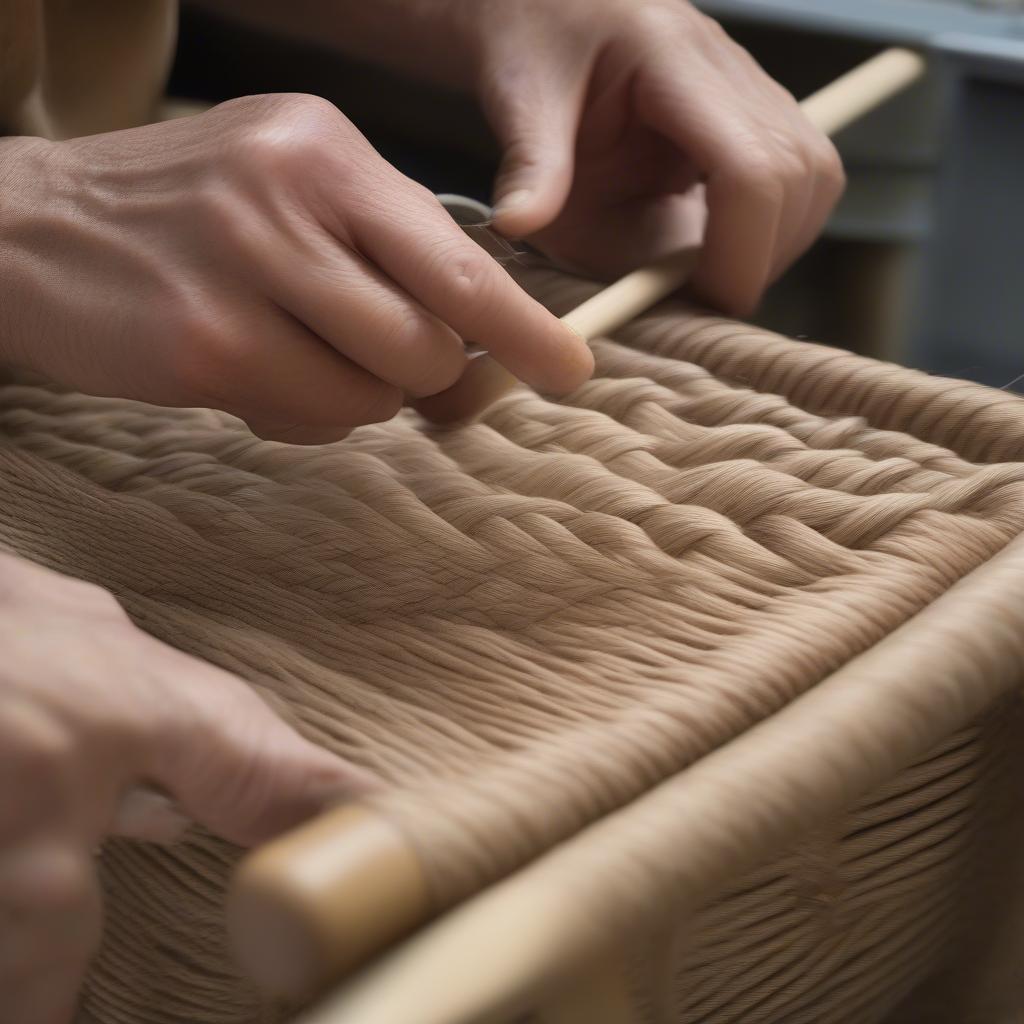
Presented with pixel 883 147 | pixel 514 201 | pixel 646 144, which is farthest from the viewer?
pixel 883 147

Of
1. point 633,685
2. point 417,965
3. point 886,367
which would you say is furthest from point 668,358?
point 417,965

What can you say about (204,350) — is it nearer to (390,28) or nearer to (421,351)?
(421,351)

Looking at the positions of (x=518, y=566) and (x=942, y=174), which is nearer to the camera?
(x=518, y=566)

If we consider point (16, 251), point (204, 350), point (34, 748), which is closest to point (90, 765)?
point (34, 748)

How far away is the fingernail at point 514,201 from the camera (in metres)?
0.57

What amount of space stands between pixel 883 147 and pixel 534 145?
2.02ft

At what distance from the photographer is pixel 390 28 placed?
2.54 feet

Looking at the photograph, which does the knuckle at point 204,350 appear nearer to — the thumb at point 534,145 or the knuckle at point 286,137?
the knuckle at point 286,137

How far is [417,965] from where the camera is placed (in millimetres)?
271

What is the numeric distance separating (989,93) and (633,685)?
925mm

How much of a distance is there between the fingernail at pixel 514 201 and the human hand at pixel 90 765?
314mm

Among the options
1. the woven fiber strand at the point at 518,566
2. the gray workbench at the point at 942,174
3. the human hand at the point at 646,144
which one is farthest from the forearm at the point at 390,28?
the gray workbench at the point at 942,174

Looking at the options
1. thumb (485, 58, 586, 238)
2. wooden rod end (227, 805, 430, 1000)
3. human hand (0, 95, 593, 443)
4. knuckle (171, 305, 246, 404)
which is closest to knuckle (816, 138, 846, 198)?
thumb (485, 58, 586, 238)

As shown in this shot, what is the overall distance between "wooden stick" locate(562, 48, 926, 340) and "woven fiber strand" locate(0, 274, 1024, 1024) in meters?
0.03
